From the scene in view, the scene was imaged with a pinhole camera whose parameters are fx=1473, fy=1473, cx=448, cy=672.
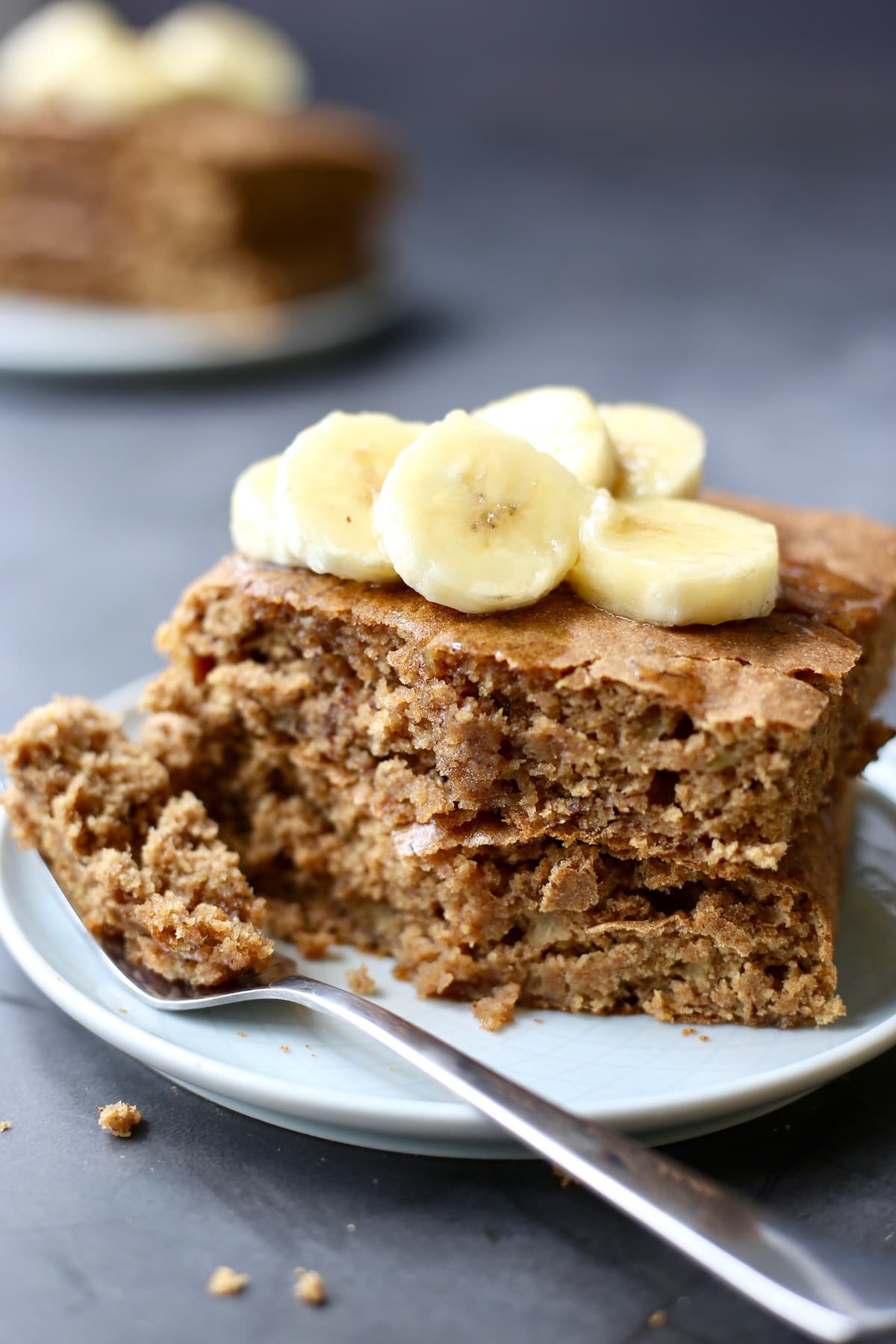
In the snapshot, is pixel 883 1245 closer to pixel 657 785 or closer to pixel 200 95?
pixel 657 785

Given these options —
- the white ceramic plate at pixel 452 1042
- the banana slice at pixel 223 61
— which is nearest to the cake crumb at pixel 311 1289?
the white ceramic plate at pixel 452 1042

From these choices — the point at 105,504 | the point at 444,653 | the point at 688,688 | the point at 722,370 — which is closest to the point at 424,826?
the point at 444,653

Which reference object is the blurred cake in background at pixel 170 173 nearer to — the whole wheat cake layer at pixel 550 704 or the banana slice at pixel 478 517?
the whole wheat cake layer at pixel 550 704

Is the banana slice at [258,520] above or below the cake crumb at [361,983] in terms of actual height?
above

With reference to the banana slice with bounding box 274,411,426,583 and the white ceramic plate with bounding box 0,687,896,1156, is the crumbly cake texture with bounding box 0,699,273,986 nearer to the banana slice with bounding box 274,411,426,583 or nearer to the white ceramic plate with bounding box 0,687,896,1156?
the white ceramic plate with bounding box 0,687,896,1156

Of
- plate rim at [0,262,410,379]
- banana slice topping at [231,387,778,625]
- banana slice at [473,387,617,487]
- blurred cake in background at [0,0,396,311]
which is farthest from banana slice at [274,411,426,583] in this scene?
blurred cake in background at [0,0,396,311]

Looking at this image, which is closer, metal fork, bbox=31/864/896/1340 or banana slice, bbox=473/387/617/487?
metal fork, bbox=31/864/896/1340
